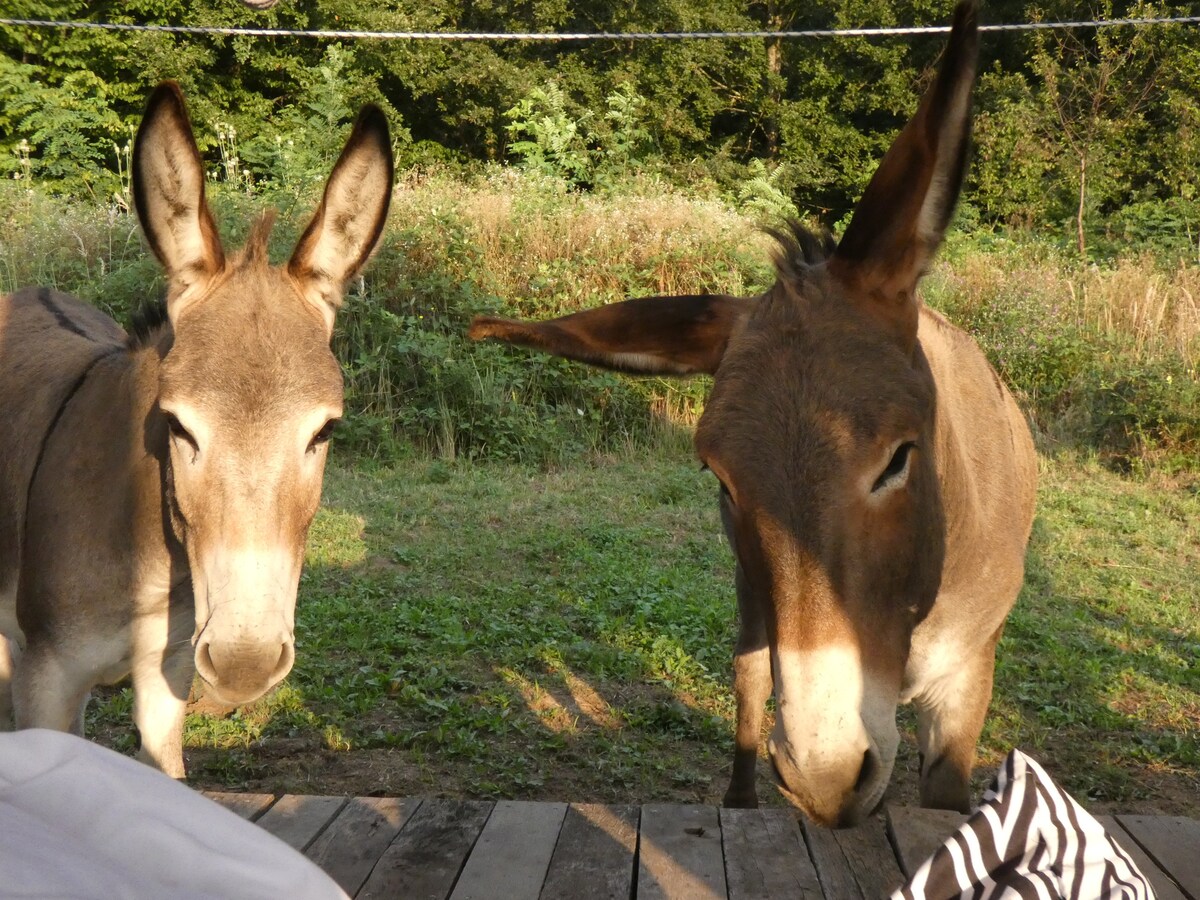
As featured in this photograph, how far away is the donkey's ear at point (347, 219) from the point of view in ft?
9.73

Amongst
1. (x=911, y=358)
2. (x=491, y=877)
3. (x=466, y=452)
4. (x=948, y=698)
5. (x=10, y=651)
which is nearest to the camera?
(x=911, y=358)

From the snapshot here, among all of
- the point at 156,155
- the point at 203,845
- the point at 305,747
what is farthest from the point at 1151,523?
the point at 203,845

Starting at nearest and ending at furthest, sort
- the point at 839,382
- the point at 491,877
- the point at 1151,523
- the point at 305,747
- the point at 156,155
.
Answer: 1. the point at 839,382
2. the point at 491,877
3. the point at 156,155
4. the point at 305,747
5. the point at 1151,523

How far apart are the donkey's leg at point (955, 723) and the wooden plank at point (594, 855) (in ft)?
3.29

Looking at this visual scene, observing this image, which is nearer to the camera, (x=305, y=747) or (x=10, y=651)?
(x=10, y=651)

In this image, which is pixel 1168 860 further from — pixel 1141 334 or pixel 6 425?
pixel 1141 334

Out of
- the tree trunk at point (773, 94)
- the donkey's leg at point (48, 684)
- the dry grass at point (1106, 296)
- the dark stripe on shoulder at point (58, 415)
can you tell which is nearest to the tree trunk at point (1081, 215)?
the dry grass at point (1106, 296)

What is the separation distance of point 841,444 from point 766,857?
1294mm

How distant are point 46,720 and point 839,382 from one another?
7.76 feet

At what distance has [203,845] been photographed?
73cm

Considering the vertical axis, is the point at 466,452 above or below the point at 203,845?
below

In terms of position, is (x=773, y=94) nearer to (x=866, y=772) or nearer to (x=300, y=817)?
(x=300, y=817)

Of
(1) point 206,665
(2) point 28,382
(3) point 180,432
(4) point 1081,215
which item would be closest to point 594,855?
(1) point 206,665

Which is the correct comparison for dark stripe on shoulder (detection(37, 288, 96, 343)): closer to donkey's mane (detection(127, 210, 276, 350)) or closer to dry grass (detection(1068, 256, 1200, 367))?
donkey's mane (detection(127, 210, 276, 350))
